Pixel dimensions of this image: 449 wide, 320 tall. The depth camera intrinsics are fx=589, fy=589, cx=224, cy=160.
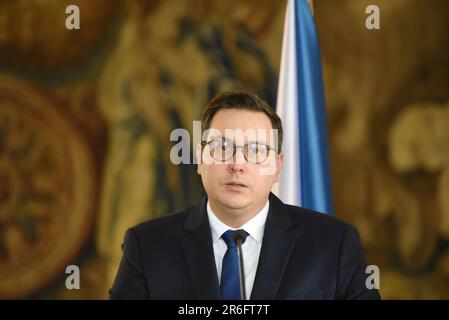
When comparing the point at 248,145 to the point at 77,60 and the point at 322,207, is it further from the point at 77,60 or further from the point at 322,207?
the point at 77,60

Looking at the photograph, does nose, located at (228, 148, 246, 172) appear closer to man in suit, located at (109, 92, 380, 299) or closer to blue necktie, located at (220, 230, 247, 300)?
man in suit, located at (109, 92, 380, 299)

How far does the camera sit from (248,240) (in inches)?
89.7

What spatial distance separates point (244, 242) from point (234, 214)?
0.15 meters

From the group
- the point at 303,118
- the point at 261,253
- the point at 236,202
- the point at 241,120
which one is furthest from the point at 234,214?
the point at 303,118

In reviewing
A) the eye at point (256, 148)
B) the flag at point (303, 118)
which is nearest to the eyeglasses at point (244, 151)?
the eye at point (256, 148)

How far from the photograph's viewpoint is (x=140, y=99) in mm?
4520

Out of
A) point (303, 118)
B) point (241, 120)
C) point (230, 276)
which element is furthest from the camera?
point (303, 118)

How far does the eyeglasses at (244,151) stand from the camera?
2.19 meters

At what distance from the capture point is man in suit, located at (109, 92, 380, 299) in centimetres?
212

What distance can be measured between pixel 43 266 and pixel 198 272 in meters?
2.68

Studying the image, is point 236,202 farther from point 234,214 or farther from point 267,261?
point 267,261

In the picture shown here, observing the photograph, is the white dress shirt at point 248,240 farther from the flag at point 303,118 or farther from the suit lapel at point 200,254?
the flag at point 303,118
